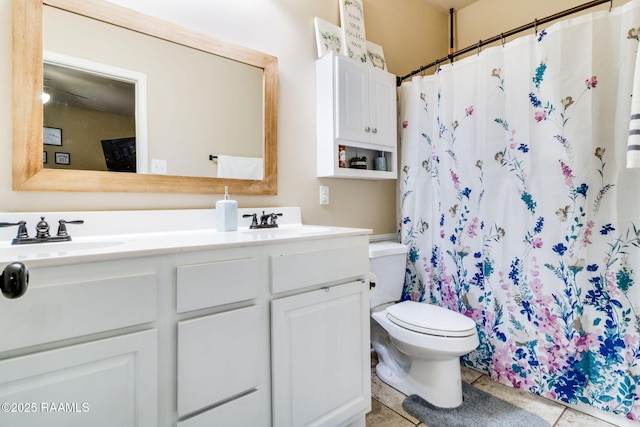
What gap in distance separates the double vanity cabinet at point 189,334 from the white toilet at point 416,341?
13.4 inches

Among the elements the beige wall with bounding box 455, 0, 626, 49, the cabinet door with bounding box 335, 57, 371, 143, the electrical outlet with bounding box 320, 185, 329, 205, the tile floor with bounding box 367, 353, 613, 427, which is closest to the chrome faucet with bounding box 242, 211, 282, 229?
the electrical outlet with bounding box 320, 185, 329, 205

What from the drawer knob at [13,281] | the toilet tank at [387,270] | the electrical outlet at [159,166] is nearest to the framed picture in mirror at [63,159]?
the electrical outlet at [159,166]

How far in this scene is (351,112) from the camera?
1808 millimetres

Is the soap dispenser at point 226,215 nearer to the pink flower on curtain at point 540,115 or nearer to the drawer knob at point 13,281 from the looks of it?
the drawer knob at point 13,281

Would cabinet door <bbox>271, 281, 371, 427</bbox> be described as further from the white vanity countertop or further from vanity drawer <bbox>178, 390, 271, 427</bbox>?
the white vanity countertop

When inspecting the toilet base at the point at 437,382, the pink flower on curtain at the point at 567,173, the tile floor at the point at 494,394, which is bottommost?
the tile floor at the point at 494,394

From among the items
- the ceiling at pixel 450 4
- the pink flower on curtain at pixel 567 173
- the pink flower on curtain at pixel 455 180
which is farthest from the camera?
the ceiling at pixel 450 4

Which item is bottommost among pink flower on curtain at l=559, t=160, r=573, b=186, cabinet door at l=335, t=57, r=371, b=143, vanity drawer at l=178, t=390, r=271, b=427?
vanity drawer at l=178, t=390, r=271, b=427

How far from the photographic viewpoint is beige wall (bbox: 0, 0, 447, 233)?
114cm

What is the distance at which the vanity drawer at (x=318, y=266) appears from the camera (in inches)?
42.5

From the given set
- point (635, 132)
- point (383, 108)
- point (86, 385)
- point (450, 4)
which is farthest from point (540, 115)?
point (86, 385)

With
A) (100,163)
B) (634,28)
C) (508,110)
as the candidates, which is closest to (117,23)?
(100,163)

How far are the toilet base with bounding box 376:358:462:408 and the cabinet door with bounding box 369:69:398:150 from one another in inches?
48.7

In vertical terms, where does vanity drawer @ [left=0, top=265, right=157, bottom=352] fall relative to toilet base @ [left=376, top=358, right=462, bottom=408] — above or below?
above
